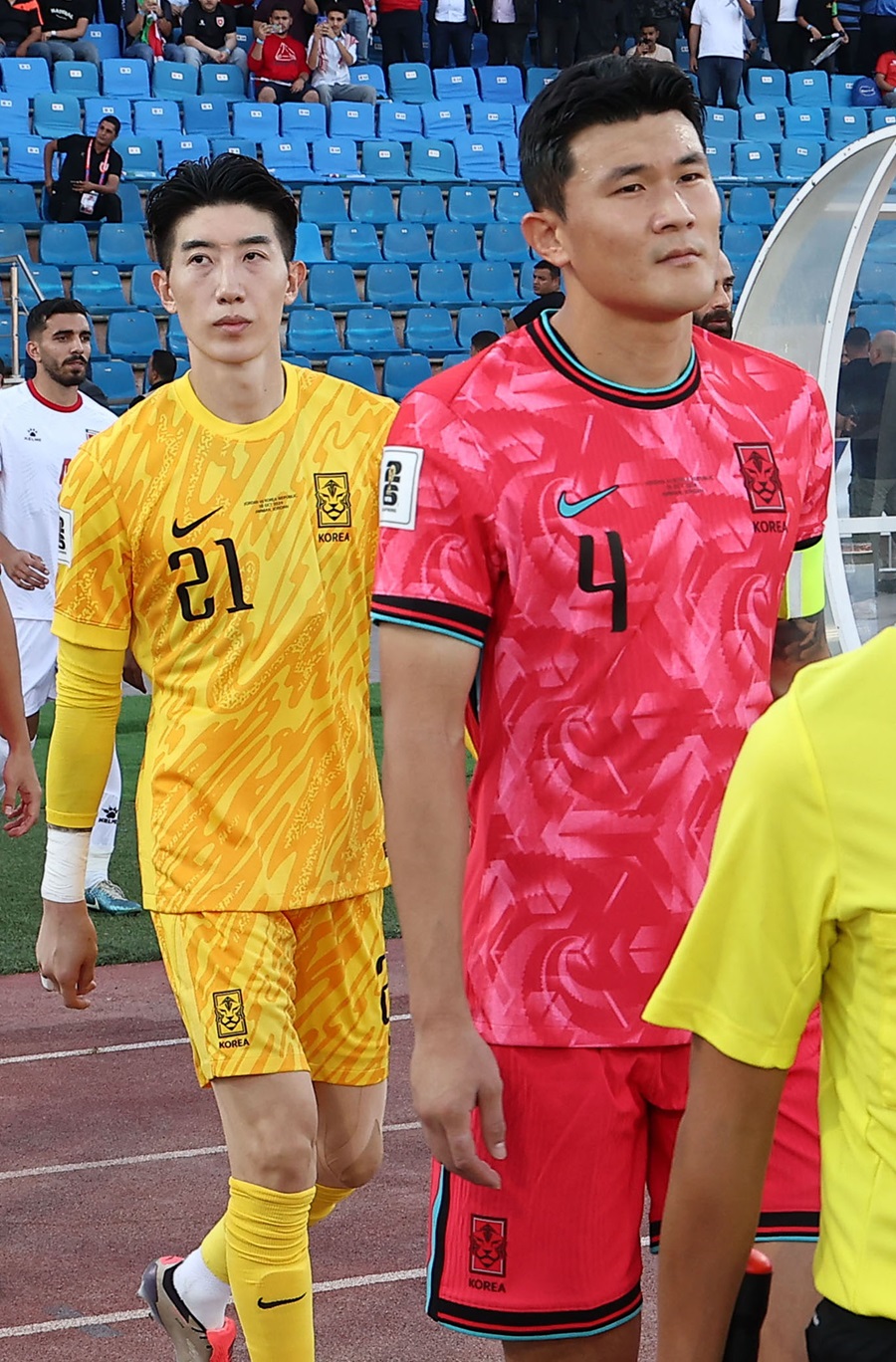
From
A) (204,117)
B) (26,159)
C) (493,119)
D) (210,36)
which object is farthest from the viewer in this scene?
(493,119)

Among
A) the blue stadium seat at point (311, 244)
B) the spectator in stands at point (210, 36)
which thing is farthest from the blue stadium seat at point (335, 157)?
the spectator in stands at point (210, 36)

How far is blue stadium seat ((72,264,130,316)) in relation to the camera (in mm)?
16344

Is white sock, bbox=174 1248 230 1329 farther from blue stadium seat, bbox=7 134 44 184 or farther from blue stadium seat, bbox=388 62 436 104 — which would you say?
blue stadium seat, bbox=388 62 436 104

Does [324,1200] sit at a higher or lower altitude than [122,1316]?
higher

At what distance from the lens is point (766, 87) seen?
22.2 m

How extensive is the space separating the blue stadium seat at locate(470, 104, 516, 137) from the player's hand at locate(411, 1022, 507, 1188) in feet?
63.3

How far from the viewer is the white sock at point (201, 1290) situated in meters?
3.43

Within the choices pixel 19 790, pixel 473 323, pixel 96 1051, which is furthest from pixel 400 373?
pixel 19 790

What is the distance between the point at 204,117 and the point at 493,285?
351 cm

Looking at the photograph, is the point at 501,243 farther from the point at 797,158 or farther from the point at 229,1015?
the point at 229,1015

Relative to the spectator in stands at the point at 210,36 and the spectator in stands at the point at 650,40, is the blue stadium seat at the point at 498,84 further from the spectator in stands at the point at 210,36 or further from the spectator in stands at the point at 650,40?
the spectator in stands at the point at 210,36

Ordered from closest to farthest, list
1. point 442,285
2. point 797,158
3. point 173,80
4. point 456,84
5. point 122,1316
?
1. point 122,1316
2. point 442,285
3. point 173,80
4. point 797,158
5. point 456,84

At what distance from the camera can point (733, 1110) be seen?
1539 mm

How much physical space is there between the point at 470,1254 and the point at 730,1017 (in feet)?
3.37
